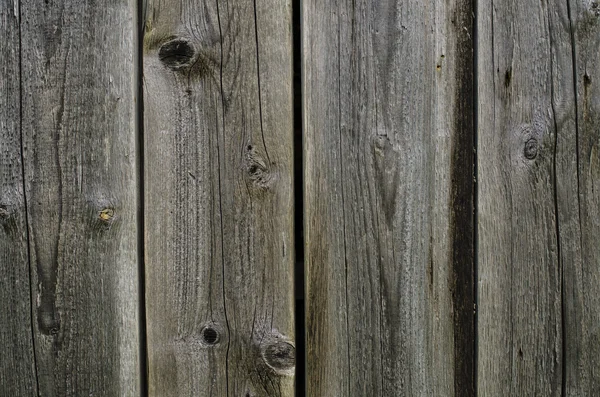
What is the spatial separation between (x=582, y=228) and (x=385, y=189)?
424 millimetres

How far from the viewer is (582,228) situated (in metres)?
1.03

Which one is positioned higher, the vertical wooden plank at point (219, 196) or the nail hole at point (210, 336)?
the vertical wooden plank at point (219, 196)

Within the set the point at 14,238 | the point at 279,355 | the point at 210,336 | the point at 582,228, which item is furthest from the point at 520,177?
the point at 14,238

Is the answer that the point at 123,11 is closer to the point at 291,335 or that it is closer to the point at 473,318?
the point at 291,335

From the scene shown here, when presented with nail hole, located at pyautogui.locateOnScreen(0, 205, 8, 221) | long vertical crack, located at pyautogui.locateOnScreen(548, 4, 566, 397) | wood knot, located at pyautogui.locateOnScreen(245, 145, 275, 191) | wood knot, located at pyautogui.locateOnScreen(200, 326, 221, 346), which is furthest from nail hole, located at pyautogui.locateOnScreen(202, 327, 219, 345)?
long vertical crack, located at pyautogui.locateOnScreen(548, 4, 566, 397)

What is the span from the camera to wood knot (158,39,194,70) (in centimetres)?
101

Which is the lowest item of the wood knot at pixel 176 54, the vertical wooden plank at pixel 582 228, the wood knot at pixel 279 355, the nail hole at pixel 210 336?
the wood knot at pixel 279 355

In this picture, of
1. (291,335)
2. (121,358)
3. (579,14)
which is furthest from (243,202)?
(579,14)

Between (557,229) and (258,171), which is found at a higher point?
(258,171)

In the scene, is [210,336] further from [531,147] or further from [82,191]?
[531,147]

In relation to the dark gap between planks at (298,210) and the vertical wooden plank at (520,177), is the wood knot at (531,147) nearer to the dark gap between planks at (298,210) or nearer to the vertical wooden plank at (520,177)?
the vertical wooden plank at (520,177)

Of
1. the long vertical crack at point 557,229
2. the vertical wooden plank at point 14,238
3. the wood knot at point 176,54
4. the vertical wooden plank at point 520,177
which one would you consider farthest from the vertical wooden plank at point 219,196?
the long vertical crack at point 557,229

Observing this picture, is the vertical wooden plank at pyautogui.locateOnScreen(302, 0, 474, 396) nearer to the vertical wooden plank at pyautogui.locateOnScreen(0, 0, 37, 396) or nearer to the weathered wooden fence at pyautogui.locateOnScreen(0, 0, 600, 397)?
the weathered wooden fence at pyautogui.locateOnScreen(0, 0, 600, 397)

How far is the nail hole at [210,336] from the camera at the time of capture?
1014 mm
